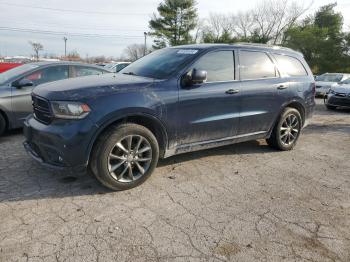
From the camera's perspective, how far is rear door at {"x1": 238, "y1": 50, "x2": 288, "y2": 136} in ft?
15.5

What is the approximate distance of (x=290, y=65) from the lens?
5.54 m

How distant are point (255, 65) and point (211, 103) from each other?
1.18m

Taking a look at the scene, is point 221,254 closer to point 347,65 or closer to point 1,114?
point 1,114

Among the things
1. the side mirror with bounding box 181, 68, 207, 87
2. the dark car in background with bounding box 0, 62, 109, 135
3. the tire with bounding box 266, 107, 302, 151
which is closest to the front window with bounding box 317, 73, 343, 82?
the tire with bounding box 266, 107, 302, 151

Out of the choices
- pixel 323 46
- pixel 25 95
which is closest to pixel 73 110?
pixel 25 95

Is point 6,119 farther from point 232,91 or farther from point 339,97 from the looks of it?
point 339,97

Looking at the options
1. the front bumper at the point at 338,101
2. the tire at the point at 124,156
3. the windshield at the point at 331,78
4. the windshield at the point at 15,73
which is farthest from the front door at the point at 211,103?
the windshield at the point at 331,78

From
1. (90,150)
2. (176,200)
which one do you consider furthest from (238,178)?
(90,150)

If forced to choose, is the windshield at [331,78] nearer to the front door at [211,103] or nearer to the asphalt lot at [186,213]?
the asphalt lot at [186,213]

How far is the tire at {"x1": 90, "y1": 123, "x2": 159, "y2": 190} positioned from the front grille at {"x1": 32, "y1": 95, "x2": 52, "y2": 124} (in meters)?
0.65

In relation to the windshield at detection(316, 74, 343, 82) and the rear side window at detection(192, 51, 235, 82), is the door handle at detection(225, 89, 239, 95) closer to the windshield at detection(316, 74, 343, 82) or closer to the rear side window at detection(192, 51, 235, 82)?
the rear side window at detection(192, 51, 235, 82)

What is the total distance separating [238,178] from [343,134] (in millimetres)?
4346

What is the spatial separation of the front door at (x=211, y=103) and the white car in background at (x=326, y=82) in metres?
12.2

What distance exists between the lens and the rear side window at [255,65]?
4.74 metres
